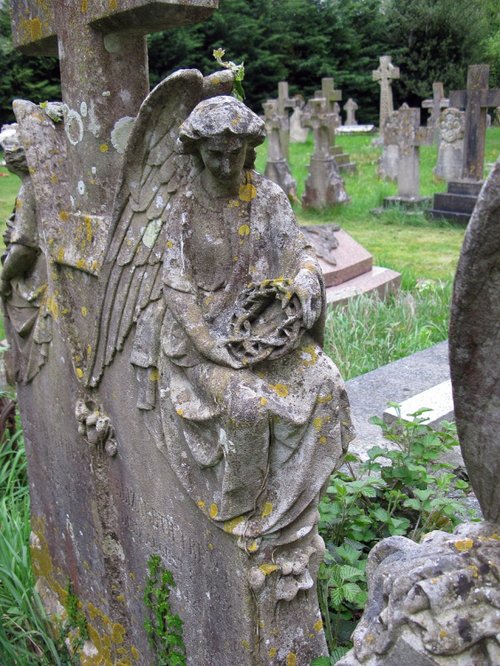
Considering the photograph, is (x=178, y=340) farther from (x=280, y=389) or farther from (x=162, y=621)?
(x=162, y=621)

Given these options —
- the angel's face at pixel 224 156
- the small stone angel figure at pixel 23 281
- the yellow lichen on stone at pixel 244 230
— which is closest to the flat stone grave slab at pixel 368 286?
the small stone angel figure at pixel 23 281

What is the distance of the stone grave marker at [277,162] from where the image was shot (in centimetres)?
1270

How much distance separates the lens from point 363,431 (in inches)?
163

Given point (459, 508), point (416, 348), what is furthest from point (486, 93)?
point (459, 508)

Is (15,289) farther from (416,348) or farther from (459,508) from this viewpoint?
(416,348)

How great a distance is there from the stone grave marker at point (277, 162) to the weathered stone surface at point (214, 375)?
10182 mm

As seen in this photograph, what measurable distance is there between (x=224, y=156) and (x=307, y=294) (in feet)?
1.48

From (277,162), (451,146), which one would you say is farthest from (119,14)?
(451,146)

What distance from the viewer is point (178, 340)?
7.19 feet

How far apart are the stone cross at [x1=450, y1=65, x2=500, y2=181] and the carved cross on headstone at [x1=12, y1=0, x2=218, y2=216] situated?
33.1 ft

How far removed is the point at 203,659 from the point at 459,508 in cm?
120

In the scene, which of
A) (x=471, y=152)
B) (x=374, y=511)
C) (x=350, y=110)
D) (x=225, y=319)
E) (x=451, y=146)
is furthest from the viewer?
(x=350, y=110)

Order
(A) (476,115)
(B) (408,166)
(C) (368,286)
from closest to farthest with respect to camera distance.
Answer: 1. (C) (368,286)
2. (A) (476,115)
3. (B) (408,166)

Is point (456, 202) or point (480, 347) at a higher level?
point (480, 347)
